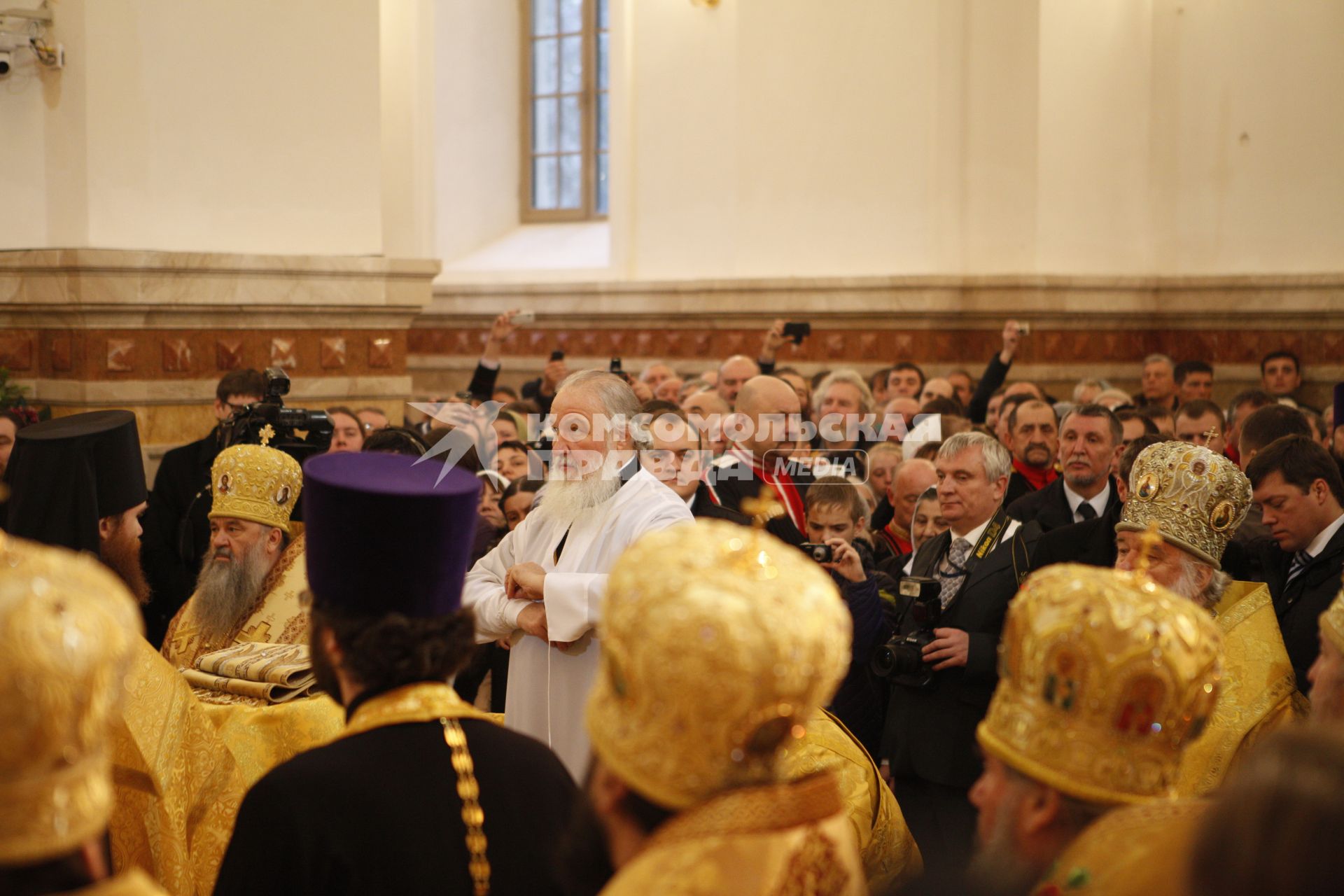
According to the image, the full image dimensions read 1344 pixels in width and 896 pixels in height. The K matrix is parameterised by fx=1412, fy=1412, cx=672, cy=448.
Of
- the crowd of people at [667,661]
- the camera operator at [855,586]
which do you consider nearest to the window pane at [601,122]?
the crowd of people at [667,661]

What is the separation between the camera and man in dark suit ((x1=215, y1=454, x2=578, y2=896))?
2.02 meters

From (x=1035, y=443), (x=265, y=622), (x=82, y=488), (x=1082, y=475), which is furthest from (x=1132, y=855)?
(x=1035, y=443)

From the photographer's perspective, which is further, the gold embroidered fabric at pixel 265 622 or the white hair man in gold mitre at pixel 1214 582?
the gold embroidered fabric at pixel 265 622

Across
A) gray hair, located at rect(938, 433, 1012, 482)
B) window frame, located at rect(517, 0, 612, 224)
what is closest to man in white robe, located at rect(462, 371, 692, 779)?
gray hair, located at rect(938, 433, 1012, 482)

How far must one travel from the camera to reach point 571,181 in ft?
49.1

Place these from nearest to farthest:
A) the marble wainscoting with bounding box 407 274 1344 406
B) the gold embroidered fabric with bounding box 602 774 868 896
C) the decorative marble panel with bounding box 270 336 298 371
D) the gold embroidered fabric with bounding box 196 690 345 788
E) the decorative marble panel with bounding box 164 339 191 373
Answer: the gold embroidered fabric with bounding box 602 774 868 896
the gold embroidered fabric with bounding box 196 690 345 788
the decorative marble panel with bounding box 164 339 191 373
the decorative marble panel with bounding box 270 336 298 371
the marble wainscoting with bounding box 407 274 1344 406

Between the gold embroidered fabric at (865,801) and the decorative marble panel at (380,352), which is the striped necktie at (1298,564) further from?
the decorative marble panel at (380,352)

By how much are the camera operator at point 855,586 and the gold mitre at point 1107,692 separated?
82.0 inches

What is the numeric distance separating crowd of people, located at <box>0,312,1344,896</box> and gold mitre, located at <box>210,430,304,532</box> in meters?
0.01

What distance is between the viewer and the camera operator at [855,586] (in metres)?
4.25

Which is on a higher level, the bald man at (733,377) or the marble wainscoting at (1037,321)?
the marble wainscoting at (1037,321)

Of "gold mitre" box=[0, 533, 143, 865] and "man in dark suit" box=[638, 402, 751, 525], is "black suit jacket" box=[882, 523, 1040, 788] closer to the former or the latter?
"man in dark suit" box=[638, 402, 751, 525]

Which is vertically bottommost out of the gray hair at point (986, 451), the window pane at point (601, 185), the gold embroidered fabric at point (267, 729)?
the gold embroidered fabric at point (267, 729)

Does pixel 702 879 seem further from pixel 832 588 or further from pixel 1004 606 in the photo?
pixel 1004 606
